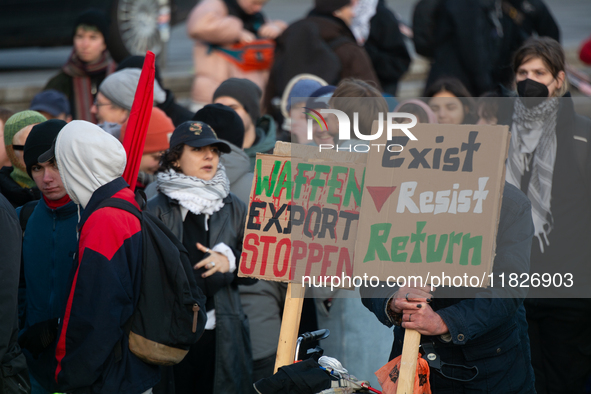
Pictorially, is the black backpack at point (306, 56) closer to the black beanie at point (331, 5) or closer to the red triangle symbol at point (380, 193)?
the black beanie at point (331, 5)

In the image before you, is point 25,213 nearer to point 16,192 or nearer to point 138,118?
point 16,192

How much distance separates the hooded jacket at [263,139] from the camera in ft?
14.3

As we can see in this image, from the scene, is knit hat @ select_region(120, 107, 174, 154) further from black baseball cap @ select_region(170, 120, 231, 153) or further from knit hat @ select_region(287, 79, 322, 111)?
knit hat @ select_region(287, 79, 322, 111)

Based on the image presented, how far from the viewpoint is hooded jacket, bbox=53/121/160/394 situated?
8.61 feet

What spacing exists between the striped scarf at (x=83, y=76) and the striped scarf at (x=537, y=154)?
320 cm

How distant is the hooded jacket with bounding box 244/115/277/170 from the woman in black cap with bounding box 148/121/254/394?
82 centimetres

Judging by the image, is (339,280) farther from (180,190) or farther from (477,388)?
(180,190)

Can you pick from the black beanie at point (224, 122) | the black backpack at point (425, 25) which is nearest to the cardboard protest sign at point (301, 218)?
the black beanie at point (224, 122)

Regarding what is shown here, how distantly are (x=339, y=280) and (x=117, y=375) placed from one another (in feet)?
3.15

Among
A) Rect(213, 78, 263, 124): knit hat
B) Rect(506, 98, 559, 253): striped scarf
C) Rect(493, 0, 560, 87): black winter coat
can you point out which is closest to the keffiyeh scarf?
Rect(213, 78, 263, 124): knit hat

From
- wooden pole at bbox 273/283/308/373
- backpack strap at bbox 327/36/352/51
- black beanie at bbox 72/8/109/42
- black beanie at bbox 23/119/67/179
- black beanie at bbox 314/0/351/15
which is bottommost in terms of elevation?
wooden pole at bbox 273/283/308/373

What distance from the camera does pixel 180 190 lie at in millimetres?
3381

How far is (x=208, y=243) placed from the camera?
11.3ft

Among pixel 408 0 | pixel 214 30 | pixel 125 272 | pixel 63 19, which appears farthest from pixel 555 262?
pixel 408 0
